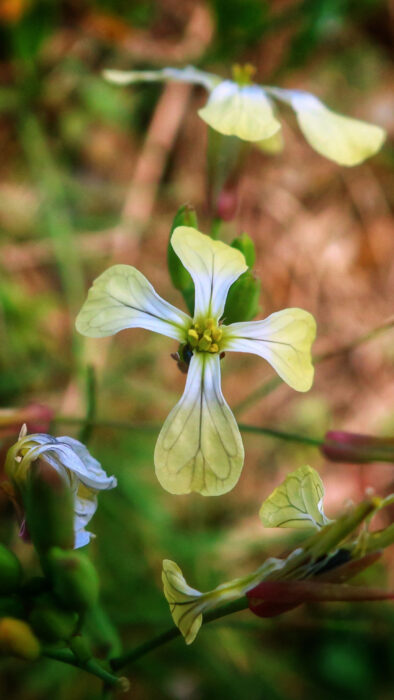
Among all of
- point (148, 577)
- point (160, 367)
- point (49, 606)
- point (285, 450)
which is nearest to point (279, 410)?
point (285, 450)

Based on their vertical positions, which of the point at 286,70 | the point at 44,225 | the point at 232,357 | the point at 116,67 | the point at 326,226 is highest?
the point at 116,67

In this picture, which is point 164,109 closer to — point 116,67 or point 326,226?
point 116,67

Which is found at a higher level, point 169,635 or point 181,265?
point 181,265

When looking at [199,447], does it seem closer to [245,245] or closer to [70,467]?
[70,467]

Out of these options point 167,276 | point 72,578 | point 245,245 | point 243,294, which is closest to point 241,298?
point 243,294

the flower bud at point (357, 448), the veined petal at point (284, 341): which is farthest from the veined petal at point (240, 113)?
the flower bud at point (357, 448)

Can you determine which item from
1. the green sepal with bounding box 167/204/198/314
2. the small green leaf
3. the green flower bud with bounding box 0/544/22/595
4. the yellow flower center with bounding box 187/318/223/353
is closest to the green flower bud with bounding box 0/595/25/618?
the green flower bud with bounding box 0/544/22/595
